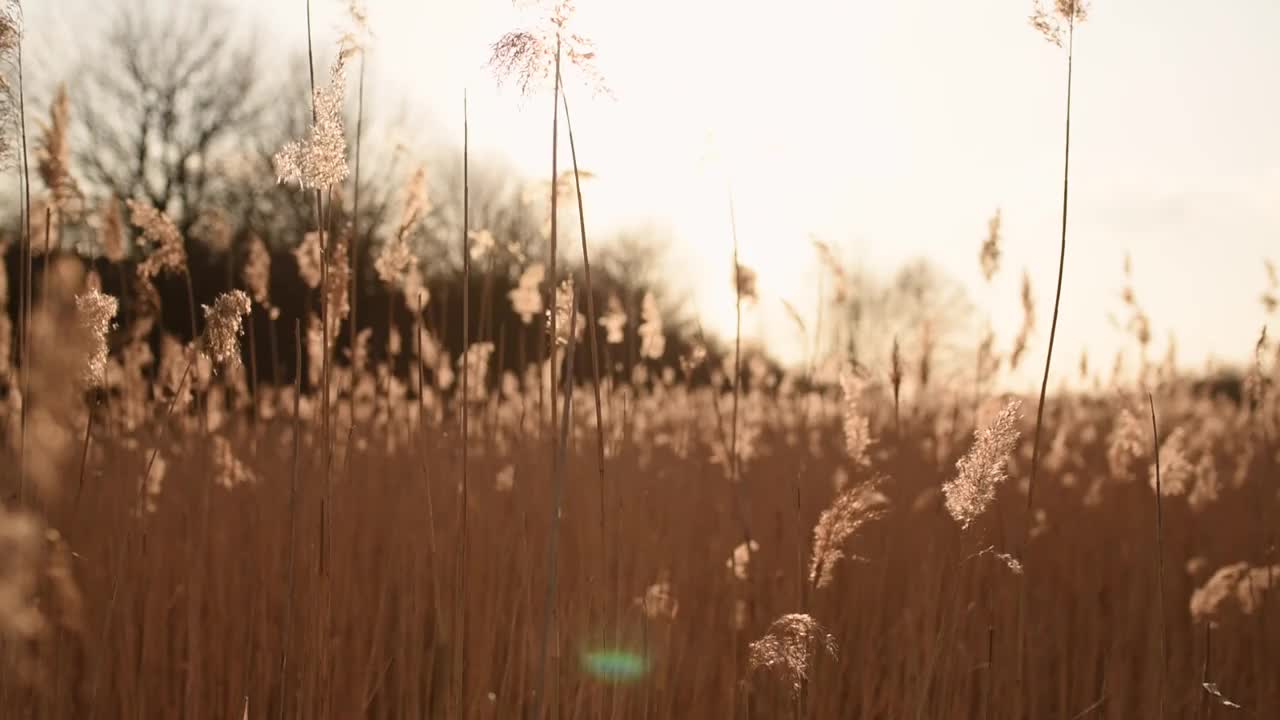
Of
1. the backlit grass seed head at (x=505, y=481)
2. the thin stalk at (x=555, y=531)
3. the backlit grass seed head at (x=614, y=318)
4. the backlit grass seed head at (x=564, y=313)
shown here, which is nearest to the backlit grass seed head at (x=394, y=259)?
the backlit grass seed head at (x=564, y=313)

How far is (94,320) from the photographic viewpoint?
1.36 metres

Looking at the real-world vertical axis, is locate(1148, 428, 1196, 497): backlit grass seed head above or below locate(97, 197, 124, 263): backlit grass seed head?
below

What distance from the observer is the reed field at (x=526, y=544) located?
4.53ft

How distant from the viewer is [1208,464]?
145 inches

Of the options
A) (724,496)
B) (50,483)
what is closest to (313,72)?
(50,483)

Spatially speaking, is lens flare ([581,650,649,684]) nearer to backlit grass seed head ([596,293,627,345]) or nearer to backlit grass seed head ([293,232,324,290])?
backlit grass seed head ([293,232,324,290])

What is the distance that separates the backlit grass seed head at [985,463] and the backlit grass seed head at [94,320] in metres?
1.23

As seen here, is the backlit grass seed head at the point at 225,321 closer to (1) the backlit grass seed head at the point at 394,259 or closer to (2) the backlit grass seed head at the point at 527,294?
(1) the backlit grass seed head at the point at 394,259

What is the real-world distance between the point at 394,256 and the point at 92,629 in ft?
3.78

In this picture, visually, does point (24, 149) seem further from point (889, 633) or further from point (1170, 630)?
point (1170, 630)

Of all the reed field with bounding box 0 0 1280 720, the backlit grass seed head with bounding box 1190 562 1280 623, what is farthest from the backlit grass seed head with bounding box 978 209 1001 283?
the backlit grass seed head with bounding box 1190 562 1280 623

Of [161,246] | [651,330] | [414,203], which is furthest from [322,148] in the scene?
[651,330]

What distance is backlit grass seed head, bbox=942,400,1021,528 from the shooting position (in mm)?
1375

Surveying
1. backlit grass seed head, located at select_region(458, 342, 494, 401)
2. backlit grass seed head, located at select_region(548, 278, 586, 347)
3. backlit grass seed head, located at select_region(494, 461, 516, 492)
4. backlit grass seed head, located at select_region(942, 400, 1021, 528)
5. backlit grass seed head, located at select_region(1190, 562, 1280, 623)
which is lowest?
backlit grass seed head, located at select_region(1190, 562, 1280, 623)
